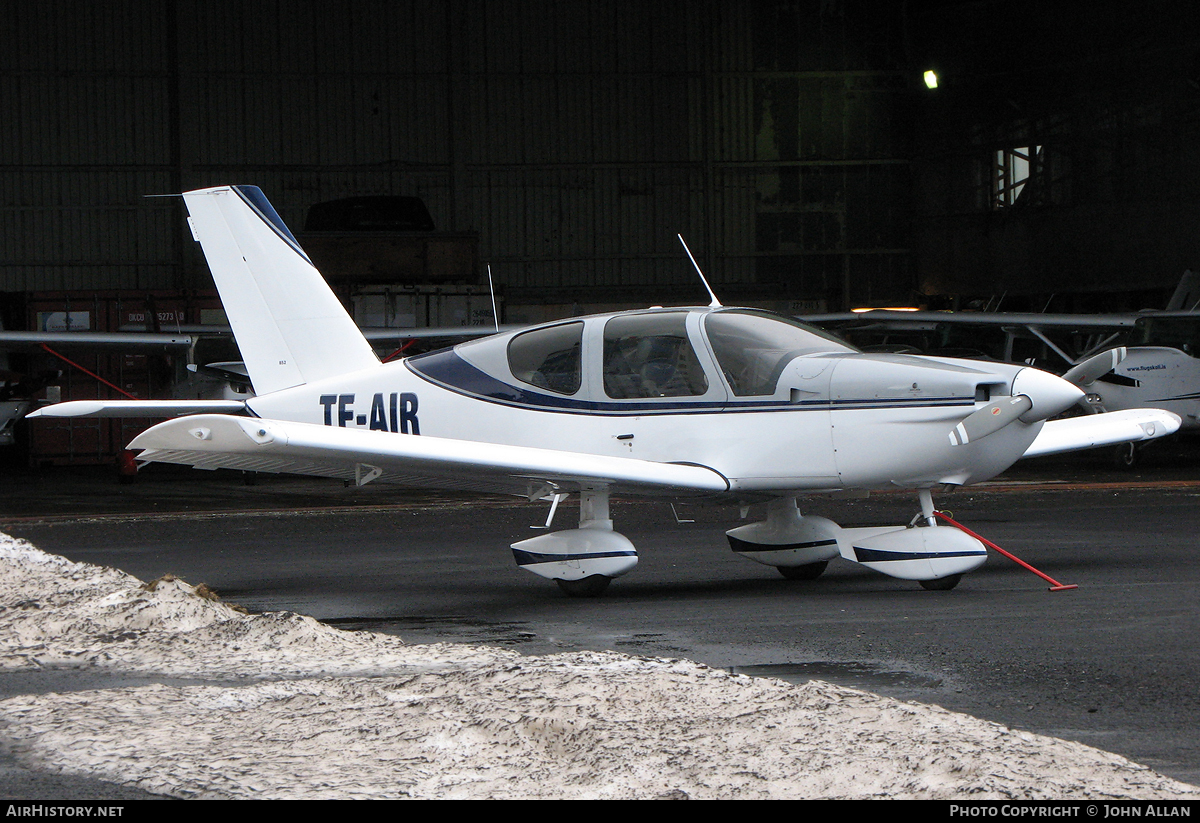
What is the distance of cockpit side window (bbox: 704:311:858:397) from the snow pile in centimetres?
255

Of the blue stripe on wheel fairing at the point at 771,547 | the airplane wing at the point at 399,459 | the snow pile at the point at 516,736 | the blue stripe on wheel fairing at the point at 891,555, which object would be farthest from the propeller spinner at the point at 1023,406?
the snow pile at the point at 516,736

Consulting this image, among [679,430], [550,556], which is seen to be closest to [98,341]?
[550,556]

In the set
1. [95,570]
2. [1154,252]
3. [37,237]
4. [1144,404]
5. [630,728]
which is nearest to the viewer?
[630,728]

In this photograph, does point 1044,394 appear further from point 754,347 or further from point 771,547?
point 771,547

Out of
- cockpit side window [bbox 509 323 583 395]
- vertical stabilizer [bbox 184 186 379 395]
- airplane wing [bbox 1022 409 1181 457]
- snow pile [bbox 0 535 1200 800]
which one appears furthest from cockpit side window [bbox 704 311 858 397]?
vertical stabilizer [bbox 184 186 379 395]

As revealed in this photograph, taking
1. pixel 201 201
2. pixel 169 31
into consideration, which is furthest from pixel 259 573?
pixel 169 31

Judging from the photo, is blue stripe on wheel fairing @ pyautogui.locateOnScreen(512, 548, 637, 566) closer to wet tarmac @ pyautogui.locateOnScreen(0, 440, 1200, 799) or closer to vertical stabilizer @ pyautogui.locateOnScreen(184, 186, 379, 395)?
wet tarmac @ pyautogui.locateOnScreen(0, 440, 1200, 799)

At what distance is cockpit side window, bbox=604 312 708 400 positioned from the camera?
7.80 meters

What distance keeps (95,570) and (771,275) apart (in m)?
24.1

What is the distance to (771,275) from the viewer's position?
101 feet

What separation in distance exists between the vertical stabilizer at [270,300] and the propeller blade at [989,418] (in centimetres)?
431

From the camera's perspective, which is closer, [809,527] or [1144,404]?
[809,527]

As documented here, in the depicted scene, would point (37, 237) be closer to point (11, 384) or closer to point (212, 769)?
point (11, 384)

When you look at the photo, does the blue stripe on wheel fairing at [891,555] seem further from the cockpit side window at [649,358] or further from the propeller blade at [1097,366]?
the cockpit side window at [649,358]
